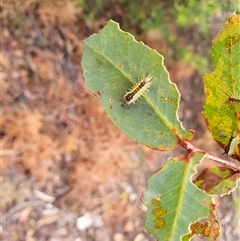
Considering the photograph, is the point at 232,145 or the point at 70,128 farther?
the point at 70,128

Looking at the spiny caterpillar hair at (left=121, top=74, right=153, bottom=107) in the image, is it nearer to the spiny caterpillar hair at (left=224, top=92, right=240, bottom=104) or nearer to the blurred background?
the spiny caterpillar hair at (left=224, top=92, right=240, bottom=104)

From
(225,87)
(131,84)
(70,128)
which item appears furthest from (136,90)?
(70,128)

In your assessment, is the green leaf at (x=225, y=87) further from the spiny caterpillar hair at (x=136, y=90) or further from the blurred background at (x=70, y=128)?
the blurred background at (x=70, y=128)

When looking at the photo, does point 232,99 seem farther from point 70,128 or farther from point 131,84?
point 70,128

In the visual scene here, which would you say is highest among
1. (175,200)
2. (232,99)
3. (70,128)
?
(232,99)

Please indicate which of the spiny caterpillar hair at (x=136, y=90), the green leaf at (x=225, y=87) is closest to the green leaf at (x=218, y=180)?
the green leaf at (x=225, y=87)

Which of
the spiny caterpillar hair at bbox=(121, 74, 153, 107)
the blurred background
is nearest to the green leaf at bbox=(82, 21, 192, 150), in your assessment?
the spiny caterpillar hair at bbox=(121, 74, 153, 107)
